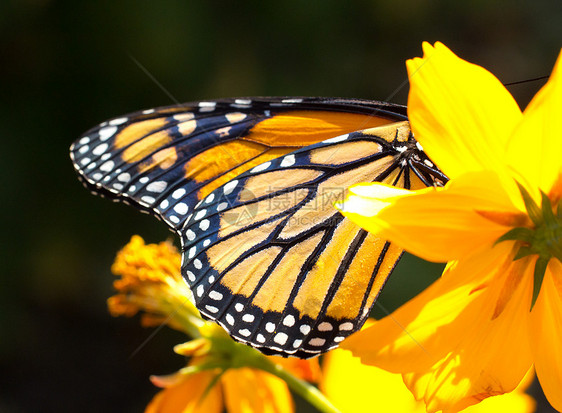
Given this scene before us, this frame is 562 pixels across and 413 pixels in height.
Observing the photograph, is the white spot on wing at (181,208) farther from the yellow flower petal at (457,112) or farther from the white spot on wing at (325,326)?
the yellow flower petal at (457,112)

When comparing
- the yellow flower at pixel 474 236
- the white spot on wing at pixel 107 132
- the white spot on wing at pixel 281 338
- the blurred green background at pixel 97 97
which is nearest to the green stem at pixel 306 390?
the white spot on wing at pixel 281 338

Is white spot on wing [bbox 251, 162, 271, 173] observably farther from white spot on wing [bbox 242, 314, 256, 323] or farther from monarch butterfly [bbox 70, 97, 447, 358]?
white spot on wing [bbox 242, 314, 256, 323]

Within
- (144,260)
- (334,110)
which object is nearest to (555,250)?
(334,110)

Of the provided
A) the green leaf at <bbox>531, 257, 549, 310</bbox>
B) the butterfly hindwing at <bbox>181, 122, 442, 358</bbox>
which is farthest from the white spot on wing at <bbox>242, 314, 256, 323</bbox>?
the green leaf at <bbox>531, 257, 549, 310</bbox>

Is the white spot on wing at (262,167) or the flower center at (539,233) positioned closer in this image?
the flower center at (539,233)

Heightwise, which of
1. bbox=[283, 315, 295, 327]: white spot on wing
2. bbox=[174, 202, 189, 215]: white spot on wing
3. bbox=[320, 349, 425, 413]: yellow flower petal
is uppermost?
bbox=[174, 202, 189, 215]: white spot on wing

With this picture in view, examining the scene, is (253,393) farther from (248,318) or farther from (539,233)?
(539,233)

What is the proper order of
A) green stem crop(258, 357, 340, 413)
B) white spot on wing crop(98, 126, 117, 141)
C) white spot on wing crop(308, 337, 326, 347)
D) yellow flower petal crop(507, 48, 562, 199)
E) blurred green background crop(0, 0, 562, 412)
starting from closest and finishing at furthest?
yellow flower petal crop(507, 48, 562, 199)
green stem crop(258, 357, 340, 413)
white spot on wing crop(308, 337, 326, 347)
white spot on wing crop(98, 126, 117, 141)
blurred green background crop(0, 0, 562, 412)
